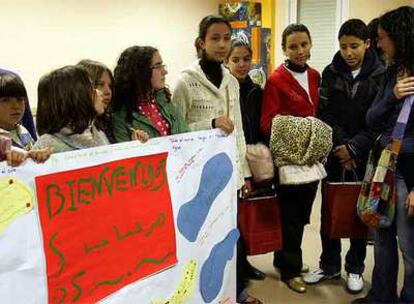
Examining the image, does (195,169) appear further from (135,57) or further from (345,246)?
(345,246)

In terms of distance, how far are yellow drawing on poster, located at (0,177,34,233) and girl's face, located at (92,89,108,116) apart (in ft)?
1.36

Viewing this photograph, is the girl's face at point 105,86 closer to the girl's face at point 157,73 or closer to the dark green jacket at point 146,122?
the dark green jacket at point 146,122

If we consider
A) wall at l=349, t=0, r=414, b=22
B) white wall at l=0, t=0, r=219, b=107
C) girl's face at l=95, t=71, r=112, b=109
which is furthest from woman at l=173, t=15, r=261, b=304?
wall at l=349, t=0, r=414, b=22

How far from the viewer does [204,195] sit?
71.9 inches

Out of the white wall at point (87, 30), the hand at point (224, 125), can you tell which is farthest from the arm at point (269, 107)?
the white wall at point (87, 30)

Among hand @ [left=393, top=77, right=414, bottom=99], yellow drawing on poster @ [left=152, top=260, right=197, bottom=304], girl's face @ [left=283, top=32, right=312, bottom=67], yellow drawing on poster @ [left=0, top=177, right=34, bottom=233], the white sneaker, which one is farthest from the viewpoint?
the white sneaker

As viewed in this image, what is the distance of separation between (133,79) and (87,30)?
3229 millimetres

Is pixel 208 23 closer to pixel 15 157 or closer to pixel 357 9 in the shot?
pixel 15 157

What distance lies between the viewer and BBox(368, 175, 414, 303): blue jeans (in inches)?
81.3

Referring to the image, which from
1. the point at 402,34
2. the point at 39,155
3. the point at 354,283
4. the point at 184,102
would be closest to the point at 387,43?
the point at 402,34

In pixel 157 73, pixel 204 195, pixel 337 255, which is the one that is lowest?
pixel 337 255

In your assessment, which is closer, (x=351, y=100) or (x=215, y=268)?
(x=215, y=268)

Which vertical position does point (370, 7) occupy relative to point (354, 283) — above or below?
above

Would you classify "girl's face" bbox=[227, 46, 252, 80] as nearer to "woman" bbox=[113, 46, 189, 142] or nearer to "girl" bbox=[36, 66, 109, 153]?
"woman" bbox=[113, 46, 189, 142]
